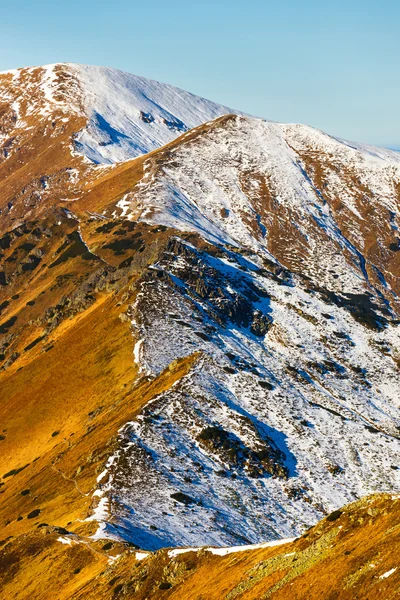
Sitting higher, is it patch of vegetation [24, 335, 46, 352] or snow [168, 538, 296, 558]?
patch of vegetation [24, 335, 46, 352]

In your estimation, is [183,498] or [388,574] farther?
[183,498]

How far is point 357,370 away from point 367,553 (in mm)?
106187

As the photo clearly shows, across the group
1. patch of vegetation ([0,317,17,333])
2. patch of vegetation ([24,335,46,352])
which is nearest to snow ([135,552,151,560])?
patch of vegetation ([24,335,46,352])

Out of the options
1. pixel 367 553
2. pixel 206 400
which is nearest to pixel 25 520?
pixel 206 400

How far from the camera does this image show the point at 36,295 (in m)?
162

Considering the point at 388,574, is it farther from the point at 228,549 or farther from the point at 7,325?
the point at 7,325

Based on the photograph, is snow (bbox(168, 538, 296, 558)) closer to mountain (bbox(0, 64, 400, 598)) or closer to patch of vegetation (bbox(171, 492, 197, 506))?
mountain (bbox(0, 64, 400, 598))

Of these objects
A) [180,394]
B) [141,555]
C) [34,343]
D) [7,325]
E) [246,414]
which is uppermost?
[7,325]

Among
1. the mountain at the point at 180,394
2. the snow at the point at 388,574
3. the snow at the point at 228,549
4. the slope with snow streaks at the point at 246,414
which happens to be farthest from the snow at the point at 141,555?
the snow at the point at 388,574

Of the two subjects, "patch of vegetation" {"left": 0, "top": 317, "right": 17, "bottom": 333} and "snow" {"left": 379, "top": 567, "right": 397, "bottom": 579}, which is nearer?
"snow" {"left": 379, "top": 567, "right": 397, "bottom": 579}

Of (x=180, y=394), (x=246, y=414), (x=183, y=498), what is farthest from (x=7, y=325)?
(x=183, y=498)

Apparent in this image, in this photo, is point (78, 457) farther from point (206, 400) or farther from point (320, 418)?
point (320, 418)

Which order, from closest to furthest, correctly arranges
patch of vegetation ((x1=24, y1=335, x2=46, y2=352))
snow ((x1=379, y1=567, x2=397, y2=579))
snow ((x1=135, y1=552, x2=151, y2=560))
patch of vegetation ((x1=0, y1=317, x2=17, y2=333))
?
snow ((x1=379, y1=567, x2=397, y2=579)) → snow ((x1=135, y1=552, x2=151, y2=560)) → patch of vegetation ((x1=24, y1=335, x2=46, y2=352)) → patch of vegetation ((x1=0, y1=317, x2=17, y2=333))

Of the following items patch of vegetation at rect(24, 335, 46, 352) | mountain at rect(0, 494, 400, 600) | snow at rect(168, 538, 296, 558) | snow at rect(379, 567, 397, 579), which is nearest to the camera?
snow at rect(379, 567, 397, 579)
